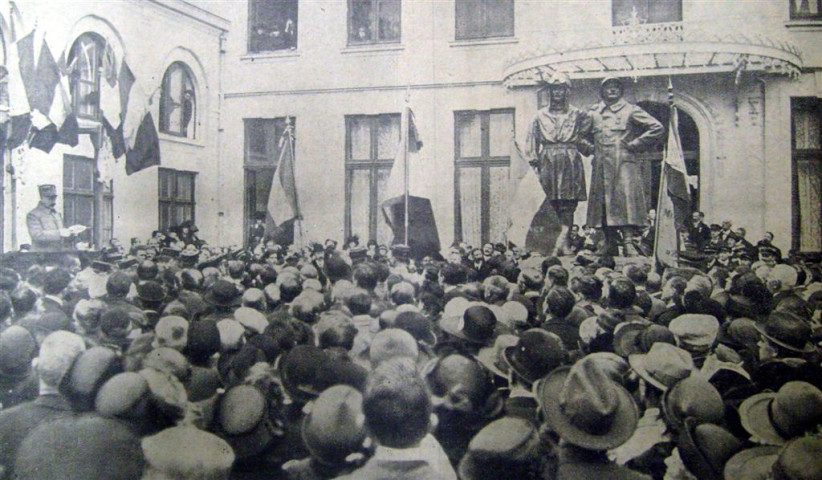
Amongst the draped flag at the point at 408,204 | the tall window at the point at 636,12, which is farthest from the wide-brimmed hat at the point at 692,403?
the tall window at the point at 636,12

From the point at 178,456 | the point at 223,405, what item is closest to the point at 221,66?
the point at 223,405

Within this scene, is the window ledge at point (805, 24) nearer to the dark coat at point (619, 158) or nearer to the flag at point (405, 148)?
the dark coat at point (619, 158)

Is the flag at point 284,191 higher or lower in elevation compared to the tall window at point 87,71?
lower

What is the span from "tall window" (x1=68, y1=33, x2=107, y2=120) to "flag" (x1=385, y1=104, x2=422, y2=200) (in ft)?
4.31

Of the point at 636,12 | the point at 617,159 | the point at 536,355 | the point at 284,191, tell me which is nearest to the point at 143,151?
the point at 284,191

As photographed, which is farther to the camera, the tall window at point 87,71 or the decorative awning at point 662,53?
the tall window at point 87,71

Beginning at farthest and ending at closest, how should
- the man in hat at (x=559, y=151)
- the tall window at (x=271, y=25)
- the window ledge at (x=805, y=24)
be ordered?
the tall window at (x=271, y=25) < the man in hat at (x=559, y=151) < the window ledge at (x=805, y=24)

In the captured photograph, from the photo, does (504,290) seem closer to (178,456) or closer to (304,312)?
(304,312)

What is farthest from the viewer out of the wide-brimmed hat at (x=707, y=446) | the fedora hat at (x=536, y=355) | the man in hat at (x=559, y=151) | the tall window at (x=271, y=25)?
the tall window at (x=271, y=25)

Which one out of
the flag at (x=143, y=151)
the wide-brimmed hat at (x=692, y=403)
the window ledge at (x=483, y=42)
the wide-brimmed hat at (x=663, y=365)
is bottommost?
the wide-brimmed hat at (x=692, y=403)

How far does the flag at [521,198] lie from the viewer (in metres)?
2.37

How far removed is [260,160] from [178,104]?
0.45 meters

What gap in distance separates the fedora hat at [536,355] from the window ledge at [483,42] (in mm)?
1104

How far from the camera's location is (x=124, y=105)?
2.69m
